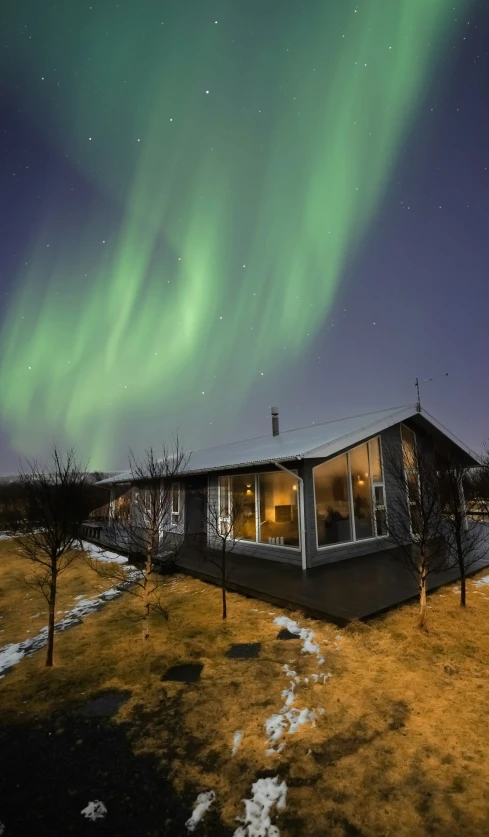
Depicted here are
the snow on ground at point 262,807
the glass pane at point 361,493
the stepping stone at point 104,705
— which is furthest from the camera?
the glass pane at point 361,493

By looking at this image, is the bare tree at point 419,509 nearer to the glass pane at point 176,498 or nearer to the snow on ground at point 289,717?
the snow on ground at point 289,717

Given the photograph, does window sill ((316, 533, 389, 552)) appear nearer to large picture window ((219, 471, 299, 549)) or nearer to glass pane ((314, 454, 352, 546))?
glass pane ((314, 454, 352, 546))

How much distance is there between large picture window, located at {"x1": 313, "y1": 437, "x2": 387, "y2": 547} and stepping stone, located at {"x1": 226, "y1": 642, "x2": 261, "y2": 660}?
482 centimetres

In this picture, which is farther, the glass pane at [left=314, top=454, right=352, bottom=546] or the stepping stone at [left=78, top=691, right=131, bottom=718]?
the glass pane at [left=314, top=454, right=352, bottom=546]

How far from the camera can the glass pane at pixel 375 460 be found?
11781 millimetres

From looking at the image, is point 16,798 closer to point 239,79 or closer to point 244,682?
point 244,682

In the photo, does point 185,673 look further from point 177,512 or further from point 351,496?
point 177,512

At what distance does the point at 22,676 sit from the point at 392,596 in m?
6.58

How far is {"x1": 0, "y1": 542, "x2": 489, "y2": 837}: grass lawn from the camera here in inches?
99.0

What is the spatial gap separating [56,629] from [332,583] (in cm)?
595

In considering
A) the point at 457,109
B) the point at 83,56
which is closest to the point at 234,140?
the point at 83,56

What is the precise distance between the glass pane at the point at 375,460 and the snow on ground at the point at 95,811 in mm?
10661

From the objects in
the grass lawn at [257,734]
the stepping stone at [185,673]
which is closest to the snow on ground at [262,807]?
the grass lawn at [257,734]

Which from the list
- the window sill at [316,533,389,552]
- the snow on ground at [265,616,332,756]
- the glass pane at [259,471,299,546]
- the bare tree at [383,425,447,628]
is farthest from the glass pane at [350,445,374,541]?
the snow on ground at [265,616,332,756]
